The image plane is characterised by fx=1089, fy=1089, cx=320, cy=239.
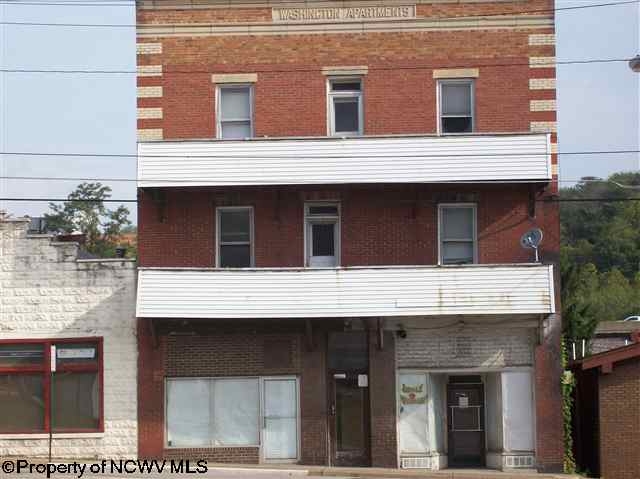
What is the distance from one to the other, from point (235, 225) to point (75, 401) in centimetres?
569

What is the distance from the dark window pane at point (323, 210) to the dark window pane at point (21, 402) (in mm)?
7641

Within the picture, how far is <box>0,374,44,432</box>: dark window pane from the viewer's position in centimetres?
2602

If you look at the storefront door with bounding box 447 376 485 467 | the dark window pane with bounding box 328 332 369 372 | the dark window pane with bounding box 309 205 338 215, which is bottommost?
the storefront door with bounding box 447 376 485 467

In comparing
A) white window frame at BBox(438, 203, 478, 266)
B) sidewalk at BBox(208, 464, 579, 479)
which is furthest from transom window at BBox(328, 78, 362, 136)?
sidewalk at BBox(208, 464, 579, 479)

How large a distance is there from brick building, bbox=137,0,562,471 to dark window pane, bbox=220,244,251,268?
35 mm

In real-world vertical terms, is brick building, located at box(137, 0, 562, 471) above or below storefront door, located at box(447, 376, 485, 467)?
above

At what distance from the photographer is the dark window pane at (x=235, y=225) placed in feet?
87.4

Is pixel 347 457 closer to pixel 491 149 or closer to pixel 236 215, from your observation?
pixel 236 215

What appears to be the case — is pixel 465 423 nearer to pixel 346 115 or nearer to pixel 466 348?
pixel 466 348

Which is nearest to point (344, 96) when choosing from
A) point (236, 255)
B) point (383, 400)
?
point (236, 255)

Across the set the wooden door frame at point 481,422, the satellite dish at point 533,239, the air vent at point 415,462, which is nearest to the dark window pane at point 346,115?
the satellite dish at point 533,239

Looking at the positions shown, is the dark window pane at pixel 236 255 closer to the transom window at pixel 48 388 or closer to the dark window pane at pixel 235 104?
the dark window pane at pixel 235 104

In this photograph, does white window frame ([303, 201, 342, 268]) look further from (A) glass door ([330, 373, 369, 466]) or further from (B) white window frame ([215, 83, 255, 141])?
(A) glass door ([330, 373, 369, 466])

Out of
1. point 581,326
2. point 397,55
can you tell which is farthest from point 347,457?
point 581,326
